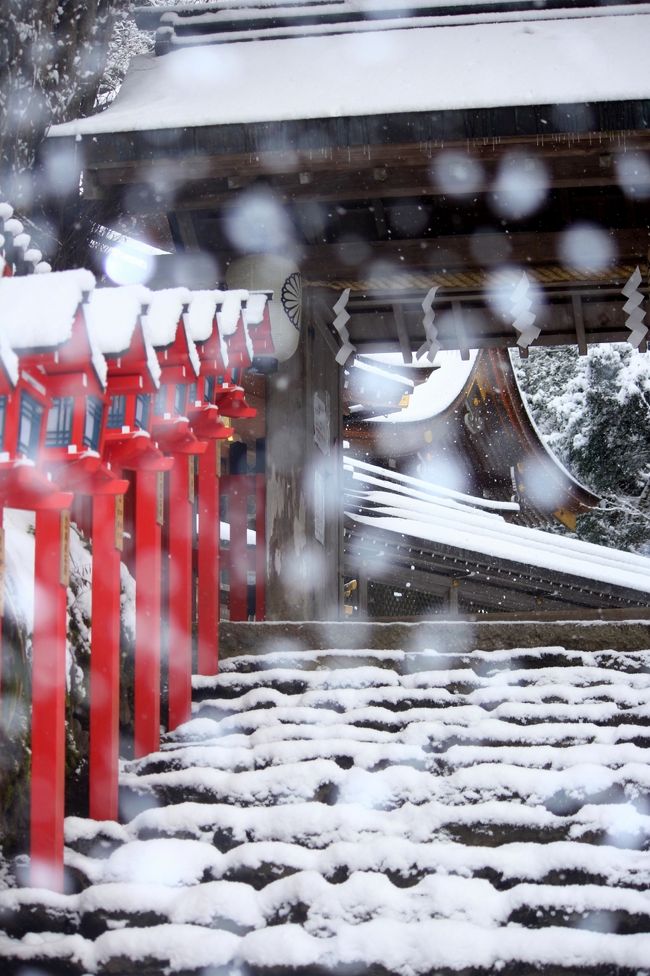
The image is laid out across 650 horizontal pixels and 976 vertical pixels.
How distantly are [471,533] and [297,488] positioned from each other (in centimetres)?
520

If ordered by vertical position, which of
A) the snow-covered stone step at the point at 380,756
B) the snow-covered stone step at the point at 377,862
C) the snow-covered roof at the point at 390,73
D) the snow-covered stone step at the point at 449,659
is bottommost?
the snow-covered stone step at the point at 377,862

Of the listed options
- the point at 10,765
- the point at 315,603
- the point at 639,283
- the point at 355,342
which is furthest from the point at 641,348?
the point at 10,765

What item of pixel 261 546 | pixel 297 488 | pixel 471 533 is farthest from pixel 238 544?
pixel 471 533

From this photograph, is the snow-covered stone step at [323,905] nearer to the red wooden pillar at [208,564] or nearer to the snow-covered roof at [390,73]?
the red wooden pillar at [208,564]

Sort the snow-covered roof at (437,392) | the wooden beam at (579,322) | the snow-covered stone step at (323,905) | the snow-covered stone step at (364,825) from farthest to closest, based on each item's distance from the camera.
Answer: the snow-covered roof at (437,392) < the wooden beam at (579,322) < the snow-covered stone step at (364,825) < the snow-covered stone step at (323,905)

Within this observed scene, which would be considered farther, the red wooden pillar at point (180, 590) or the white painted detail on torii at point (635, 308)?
the white painted detail on torii at point (635, 308)

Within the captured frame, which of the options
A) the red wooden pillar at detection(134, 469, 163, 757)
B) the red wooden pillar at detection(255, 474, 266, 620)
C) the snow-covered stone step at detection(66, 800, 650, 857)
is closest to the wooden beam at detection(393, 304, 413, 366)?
the red wooden pillar at detection(255, 474, 266, 620)

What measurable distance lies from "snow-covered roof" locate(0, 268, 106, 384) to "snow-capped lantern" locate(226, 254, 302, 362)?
3.08 metres

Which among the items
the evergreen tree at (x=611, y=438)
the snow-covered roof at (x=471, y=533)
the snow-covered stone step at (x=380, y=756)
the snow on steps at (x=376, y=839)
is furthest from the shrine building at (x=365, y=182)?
the evergreen tree at (x=611, y=438)

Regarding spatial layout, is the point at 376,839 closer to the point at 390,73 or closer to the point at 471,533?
the point at 390,73

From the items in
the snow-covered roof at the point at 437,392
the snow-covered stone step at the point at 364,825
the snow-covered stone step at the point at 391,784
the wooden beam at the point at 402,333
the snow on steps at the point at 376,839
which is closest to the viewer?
the snow on steps at the point at 376,839

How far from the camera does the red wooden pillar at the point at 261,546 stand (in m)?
6.41

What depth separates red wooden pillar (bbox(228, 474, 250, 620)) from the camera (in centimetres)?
→ 625

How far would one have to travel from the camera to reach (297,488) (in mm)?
6477
